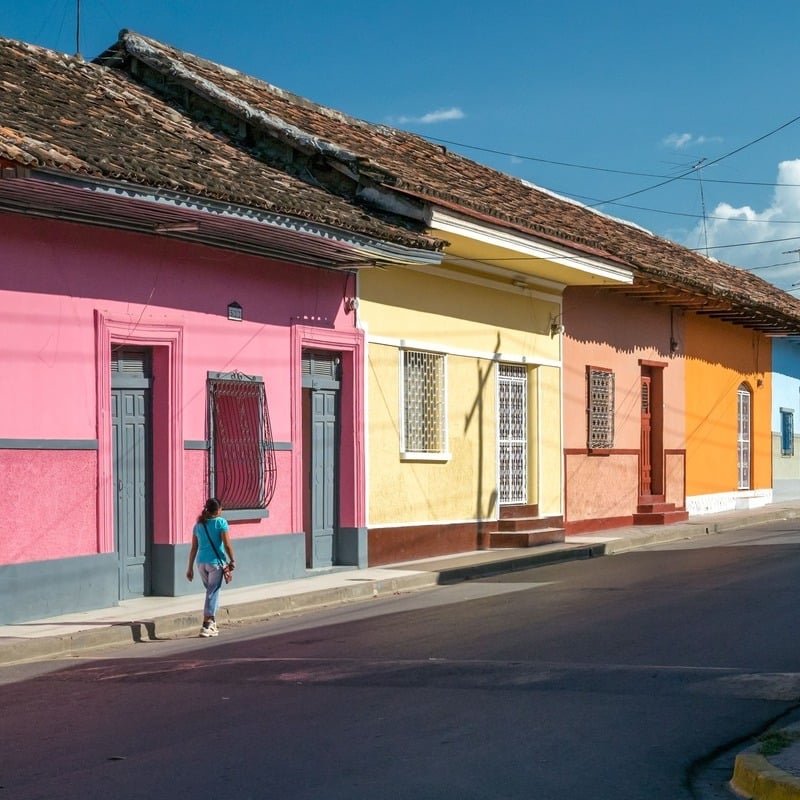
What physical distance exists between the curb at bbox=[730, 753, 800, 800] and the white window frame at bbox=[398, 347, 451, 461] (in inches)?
447

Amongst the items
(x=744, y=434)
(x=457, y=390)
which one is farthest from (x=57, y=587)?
(x=744, y=434)

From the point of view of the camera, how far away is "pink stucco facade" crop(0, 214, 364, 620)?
12211 millimetres

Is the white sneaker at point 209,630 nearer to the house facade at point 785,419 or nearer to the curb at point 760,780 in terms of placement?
the curb at point 760,780

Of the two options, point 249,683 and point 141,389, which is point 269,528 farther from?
point 249,683

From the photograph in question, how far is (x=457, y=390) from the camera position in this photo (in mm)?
18625

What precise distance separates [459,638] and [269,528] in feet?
15.9

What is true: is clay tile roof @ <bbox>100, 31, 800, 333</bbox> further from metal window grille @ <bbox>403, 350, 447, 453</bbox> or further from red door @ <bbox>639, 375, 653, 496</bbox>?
metal window grille @ <bbox>403, 350, 447, 453</bbox>

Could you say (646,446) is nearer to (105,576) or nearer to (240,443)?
(240,443)

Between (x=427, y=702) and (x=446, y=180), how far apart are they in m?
12.7

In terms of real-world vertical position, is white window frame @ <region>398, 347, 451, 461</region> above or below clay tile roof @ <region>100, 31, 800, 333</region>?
below

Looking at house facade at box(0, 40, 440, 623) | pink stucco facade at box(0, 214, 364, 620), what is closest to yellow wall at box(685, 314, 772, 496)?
house facade at box(0, 40, 440, 623)

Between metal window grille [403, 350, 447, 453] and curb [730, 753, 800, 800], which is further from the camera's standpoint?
metal window grille [403, 350, 447, 453]

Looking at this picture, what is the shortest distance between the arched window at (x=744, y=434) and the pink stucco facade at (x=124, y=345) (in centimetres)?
1446

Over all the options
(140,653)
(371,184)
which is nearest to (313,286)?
(371,184)
